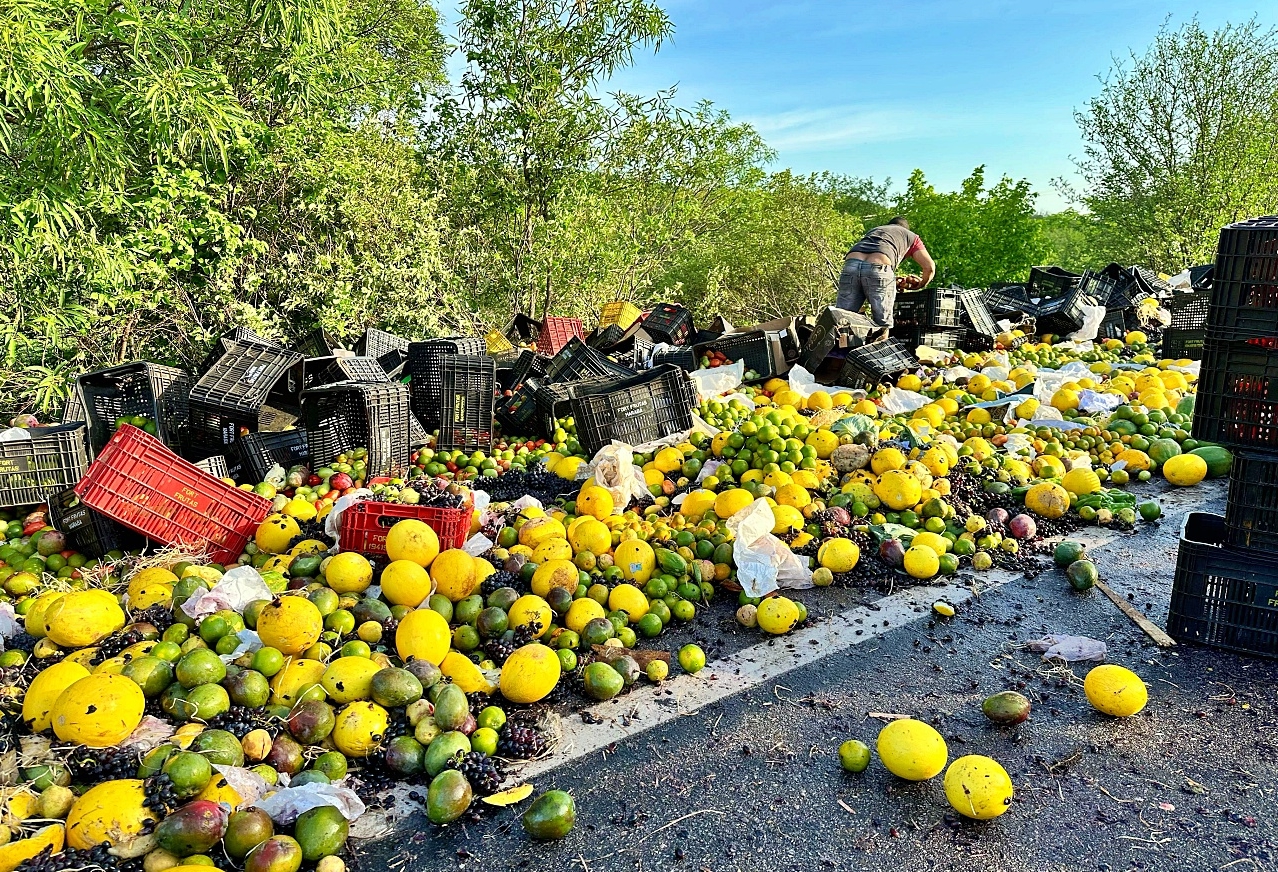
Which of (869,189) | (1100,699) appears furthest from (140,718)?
(869,189)

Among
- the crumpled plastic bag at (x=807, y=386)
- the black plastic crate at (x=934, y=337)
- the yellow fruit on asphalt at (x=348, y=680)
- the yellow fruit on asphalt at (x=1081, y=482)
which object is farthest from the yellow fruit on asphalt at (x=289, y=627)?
the black plastic crate at (x=934, y=337)

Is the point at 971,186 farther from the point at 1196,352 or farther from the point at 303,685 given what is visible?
the point at 303,685

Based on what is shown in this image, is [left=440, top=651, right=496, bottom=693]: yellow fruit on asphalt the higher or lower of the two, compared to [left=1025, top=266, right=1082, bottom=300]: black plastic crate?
lower

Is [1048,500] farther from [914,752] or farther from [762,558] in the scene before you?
[914,752]

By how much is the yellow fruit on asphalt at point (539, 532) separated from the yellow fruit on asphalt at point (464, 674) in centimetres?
118

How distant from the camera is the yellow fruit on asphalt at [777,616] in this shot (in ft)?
13.0

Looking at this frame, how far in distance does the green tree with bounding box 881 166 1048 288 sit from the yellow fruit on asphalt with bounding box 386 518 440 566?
2025 cm

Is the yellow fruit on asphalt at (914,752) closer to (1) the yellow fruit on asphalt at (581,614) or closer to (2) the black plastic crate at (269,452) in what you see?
(1) the yellow fruit on asphalt at (581,614)

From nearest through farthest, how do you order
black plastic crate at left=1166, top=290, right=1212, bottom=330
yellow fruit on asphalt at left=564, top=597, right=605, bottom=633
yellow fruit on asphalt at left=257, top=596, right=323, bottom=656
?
yellow fruit on asphalt at left=257, top=596, right=323, bottom=656, yellow fruit on asphalt at left=564, top=597, right=605, bottom=633, black plastic crate at left=1166, top=290, right=1212, bottom=330

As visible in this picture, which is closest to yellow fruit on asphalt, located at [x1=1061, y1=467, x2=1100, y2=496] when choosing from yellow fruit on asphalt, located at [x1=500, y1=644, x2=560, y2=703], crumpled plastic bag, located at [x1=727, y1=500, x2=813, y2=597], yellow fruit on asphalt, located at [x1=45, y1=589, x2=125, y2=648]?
crumpled plastic bag, located at [x1=727, y1=500, x2=813, y2=597]

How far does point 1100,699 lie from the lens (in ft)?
10.3

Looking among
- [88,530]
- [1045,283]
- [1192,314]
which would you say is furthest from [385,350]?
[1045,283]

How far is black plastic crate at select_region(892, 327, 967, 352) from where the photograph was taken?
32.9ft

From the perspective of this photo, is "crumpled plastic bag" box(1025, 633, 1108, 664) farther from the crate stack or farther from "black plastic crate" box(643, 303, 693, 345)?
"black plastic crate" box(643, 303, 693, 345)
